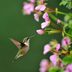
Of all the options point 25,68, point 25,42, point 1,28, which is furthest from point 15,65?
point 25,42

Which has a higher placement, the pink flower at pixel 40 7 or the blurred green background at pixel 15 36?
the pink flower at pixel 40 7

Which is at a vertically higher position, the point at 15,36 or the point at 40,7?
the point at 40,7

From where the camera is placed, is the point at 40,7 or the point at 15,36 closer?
the point at 40,7

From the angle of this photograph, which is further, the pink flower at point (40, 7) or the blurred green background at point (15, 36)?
the blurred green background at point (15, 36)

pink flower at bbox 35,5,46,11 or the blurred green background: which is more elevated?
pink flower at bbox 35,5,46,11

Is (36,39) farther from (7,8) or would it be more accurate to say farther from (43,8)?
(43,8)

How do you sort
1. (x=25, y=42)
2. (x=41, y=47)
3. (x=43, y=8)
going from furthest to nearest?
(x=41, y=47)
(x=25, y=42)
(x=43, y=8)

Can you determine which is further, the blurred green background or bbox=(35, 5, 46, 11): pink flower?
the blurred green background

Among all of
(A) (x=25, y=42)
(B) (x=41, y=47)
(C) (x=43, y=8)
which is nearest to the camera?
(C) (x=43, y=8)
